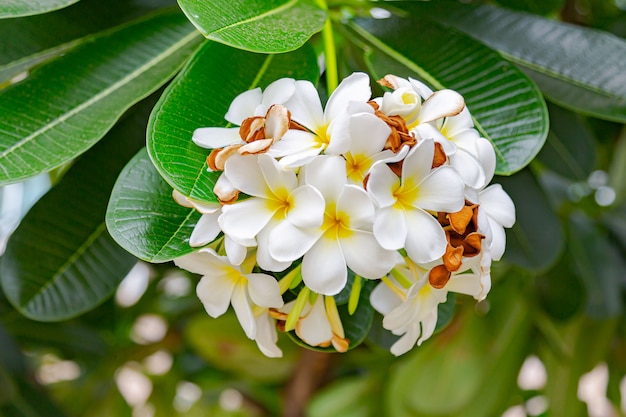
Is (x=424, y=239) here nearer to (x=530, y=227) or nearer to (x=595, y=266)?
(x=530, y=227)

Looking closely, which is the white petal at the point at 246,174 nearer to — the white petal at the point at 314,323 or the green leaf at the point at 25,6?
the white petal at the point at 314,323

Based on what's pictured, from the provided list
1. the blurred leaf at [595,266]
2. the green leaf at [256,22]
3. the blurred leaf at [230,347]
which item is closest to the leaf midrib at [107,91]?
the green leaf at [256,22]

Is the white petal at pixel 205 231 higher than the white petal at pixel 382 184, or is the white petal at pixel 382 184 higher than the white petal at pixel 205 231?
the white petal at pixel 382 184

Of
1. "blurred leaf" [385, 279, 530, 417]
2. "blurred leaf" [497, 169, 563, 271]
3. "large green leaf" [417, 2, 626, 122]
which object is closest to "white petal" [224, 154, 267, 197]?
"large green leaf" [417, 2, 626, 122]

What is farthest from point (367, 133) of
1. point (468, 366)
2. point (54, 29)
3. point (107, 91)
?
point (468, 366)

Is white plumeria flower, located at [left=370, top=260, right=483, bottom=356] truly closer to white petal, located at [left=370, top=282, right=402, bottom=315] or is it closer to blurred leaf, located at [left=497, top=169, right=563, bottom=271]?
white petal, located at [left=370, top=282, right=402, bottom=315]

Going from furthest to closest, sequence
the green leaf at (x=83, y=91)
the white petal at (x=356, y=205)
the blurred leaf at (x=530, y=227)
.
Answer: the blurred leaf at (x=530, y=227), the green leaf at (x=83, y=91), the white petal at (x=356, y=205)

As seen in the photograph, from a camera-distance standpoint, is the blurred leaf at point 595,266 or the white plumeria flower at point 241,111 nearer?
the white plumeria flower at point 241,111
